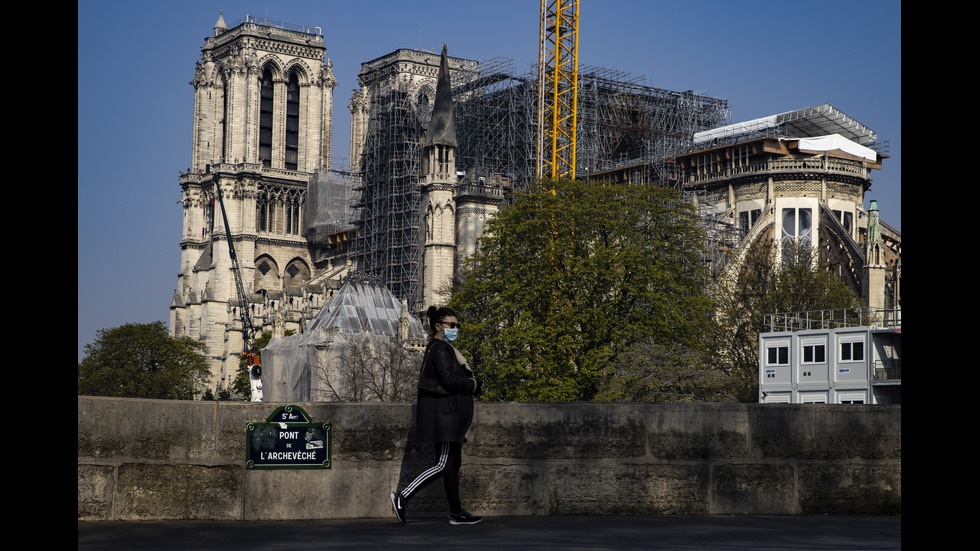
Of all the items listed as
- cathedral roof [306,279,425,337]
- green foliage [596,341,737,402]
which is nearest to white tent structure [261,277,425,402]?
cathedral roof [306,279,425,337]

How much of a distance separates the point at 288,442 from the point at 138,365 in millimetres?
95388

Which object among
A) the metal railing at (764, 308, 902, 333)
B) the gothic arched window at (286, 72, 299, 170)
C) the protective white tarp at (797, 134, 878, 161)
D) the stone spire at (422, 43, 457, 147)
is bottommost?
the metal railing at (764, 308, 902, 333)

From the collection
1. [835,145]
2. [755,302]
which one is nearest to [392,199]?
[835,145]

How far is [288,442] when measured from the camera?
1138 cm

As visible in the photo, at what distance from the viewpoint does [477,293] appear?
55.7 m

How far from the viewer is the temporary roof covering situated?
350ft

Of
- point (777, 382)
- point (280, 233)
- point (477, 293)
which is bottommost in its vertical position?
point (777, 382)

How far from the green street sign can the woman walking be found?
1140mm

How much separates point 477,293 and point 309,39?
88.8 meters

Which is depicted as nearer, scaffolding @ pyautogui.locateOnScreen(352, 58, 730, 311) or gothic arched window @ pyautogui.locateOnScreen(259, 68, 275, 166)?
scaffolding @ pyautogui.locateOnScreen(352, 58, 730, 311)

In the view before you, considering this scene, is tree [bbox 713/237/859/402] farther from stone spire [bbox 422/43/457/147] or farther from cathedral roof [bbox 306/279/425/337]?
stone spire [bbox 422/43/457/147]

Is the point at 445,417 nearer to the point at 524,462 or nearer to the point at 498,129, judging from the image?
the point at 524,462
